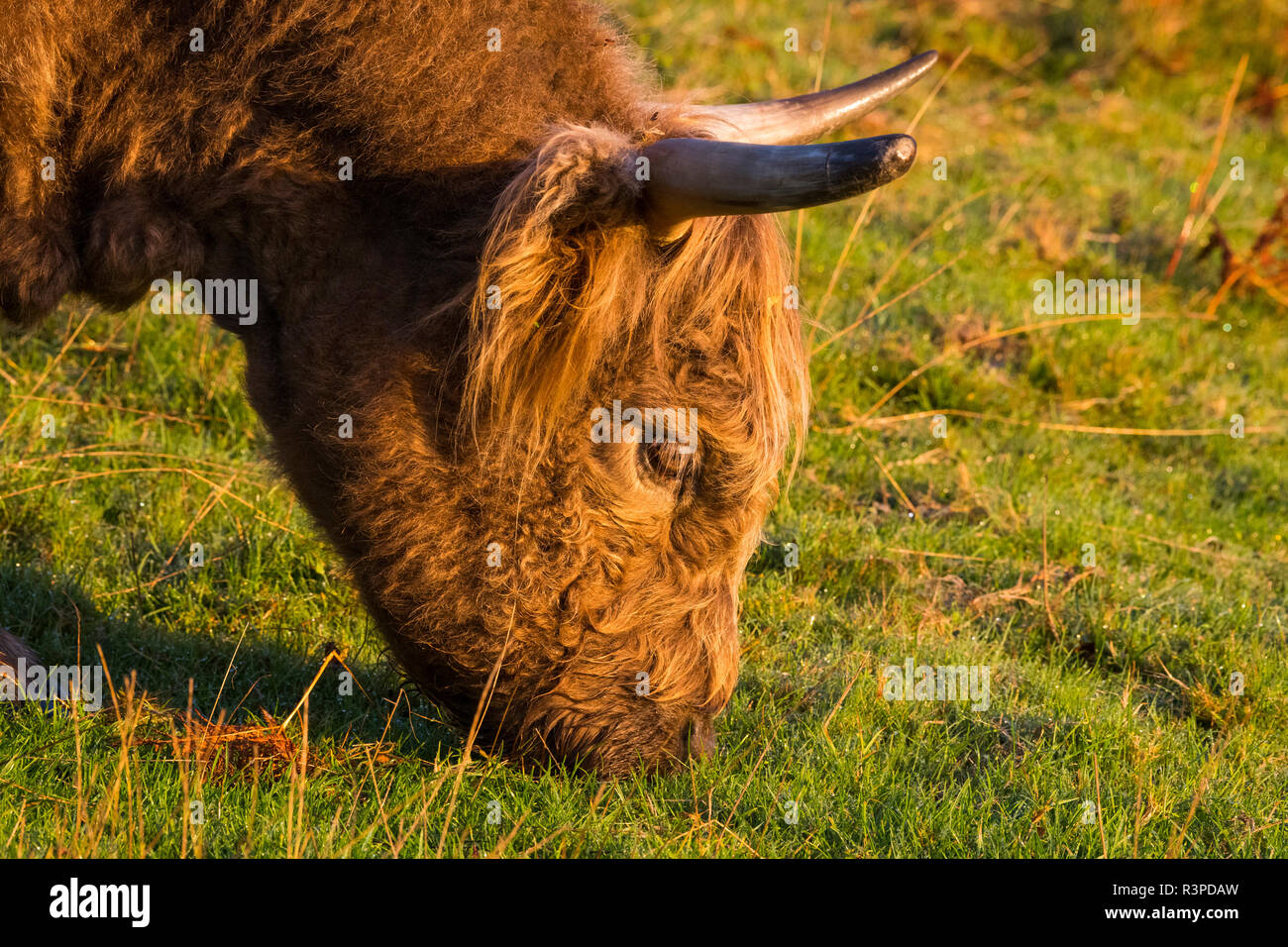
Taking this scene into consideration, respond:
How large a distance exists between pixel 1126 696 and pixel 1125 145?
809 cm

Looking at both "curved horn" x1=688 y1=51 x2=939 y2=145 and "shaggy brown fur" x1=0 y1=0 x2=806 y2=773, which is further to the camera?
"curved horn" x1=688 y1=51 x2=939 y2=145

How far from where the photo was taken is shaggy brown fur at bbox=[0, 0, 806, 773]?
3500 mm

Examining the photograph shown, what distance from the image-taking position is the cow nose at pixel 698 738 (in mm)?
4117

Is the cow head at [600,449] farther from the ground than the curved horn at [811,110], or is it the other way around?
the curved horn at [811,110]

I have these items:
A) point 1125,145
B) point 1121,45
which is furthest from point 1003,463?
point 1121,45

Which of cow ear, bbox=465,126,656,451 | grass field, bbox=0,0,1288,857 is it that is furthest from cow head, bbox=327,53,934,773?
grass field, bbox=0,0,1288,857

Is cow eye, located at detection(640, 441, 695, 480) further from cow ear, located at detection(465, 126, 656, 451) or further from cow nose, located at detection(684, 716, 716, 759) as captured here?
cow nose, located at detection(684, 716, 716, 759)

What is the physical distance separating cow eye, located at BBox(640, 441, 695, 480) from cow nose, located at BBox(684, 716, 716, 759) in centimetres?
85

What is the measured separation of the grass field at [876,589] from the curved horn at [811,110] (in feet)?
1.13

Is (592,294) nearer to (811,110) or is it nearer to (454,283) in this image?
(454,283)

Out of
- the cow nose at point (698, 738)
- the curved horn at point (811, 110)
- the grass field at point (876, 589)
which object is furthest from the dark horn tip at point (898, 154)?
the cow nose at point (698, 738)

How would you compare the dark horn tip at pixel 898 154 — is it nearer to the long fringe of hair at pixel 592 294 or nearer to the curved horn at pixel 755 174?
the curved horn at pixel 755 174

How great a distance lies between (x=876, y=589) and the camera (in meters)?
5.91

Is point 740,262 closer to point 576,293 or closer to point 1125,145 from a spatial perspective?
point 576,293
